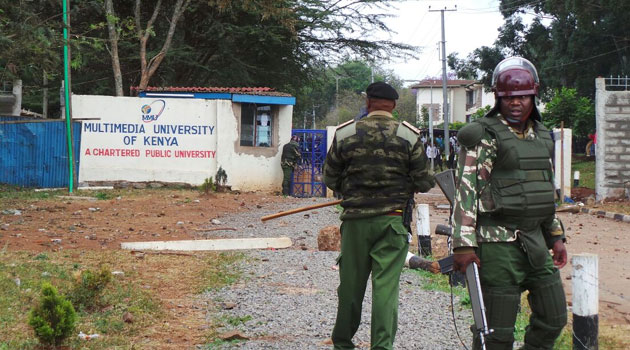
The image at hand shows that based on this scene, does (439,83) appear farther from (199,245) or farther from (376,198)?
(376,198)

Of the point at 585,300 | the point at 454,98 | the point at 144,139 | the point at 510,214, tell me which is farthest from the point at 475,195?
the point at 454,98

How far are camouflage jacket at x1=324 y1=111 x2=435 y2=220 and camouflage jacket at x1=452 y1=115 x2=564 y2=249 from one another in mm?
684

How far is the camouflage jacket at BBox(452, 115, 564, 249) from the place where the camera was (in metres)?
4.07

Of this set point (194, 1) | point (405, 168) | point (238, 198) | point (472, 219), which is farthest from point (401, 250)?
point (194, 1)

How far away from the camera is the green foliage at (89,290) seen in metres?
6.39

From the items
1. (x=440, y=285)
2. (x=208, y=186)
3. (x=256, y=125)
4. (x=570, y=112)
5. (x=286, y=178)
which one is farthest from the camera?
(x=570, y=112)

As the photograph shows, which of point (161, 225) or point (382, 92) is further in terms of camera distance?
point (161, 225)

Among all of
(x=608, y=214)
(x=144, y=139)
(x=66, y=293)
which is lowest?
(x=66, y=293)

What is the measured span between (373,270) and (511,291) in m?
0.99

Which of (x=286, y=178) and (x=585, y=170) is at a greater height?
(x=585, y=170)

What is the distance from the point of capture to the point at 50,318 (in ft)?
16.6

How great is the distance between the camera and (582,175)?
102 feet

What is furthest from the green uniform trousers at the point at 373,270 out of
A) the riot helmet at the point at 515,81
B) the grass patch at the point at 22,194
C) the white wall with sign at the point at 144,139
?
the white wall with sign at the point at 144,139

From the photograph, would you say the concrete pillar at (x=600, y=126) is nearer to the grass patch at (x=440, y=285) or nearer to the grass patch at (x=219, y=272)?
the grass patch at (x=440, y=285)
